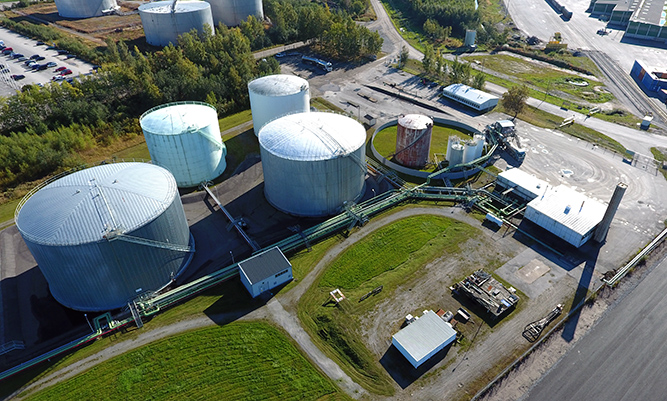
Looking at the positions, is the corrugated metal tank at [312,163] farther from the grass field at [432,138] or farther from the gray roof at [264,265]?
the grass field at [432,138]

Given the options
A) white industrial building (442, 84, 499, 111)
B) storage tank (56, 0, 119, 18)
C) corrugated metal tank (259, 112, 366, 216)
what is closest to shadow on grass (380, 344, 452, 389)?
corrugated metal tank (259, 112, 366, 216)

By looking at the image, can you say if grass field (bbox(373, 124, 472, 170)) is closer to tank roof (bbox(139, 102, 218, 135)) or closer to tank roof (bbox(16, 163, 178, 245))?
tank roof (bbox(139, 102, 218, 135))

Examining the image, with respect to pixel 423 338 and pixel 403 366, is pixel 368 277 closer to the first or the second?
pixel 423 338

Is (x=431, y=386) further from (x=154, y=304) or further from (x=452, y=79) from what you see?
(x=452, y=79)

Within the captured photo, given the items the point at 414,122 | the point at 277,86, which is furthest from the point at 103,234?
the point at 414,122

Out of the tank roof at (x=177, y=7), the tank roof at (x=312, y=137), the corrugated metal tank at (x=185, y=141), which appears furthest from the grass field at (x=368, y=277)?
the tank roof at (x=177, y=7)

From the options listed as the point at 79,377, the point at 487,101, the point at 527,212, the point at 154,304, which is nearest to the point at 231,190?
the point at 154,304
